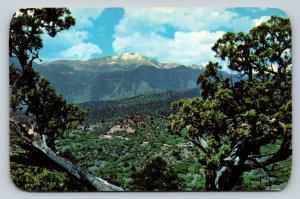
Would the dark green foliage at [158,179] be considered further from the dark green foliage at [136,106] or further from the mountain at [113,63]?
the mountain at [113,63]

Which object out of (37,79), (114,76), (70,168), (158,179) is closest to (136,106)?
(114,76)

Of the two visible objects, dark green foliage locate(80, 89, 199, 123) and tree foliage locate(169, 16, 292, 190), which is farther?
dark green foliage locate(80, 89, 199, 123)

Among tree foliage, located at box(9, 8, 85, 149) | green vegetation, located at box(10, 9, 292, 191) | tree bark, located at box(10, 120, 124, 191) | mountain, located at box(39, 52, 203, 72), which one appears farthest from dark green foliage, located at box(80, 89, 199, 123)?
tree bark, located at box(10, 120, 124, 191)

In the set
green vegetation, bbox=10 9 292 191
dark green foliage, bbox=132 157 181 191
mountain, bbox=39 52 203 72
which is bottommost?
dark green foliage, bbox=132 157 181 191

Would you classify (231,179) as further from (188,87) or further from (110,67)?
(110,67)

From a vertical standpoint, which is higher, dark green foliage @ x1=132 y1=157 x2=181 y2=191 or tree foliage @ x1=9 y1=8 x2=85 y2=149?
tree foliage @ x1=9 y1=8 x2=85 y2=149

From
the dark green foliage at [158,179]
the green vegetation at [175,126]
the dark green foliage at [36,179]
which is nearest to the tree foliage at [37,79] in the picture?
the green vegetation at [175,126]

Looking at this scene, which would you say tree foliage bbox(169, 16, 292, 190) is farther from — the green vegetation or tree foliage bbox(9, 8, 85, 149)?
tree foliage bbox(9, 8, 85, 149)
